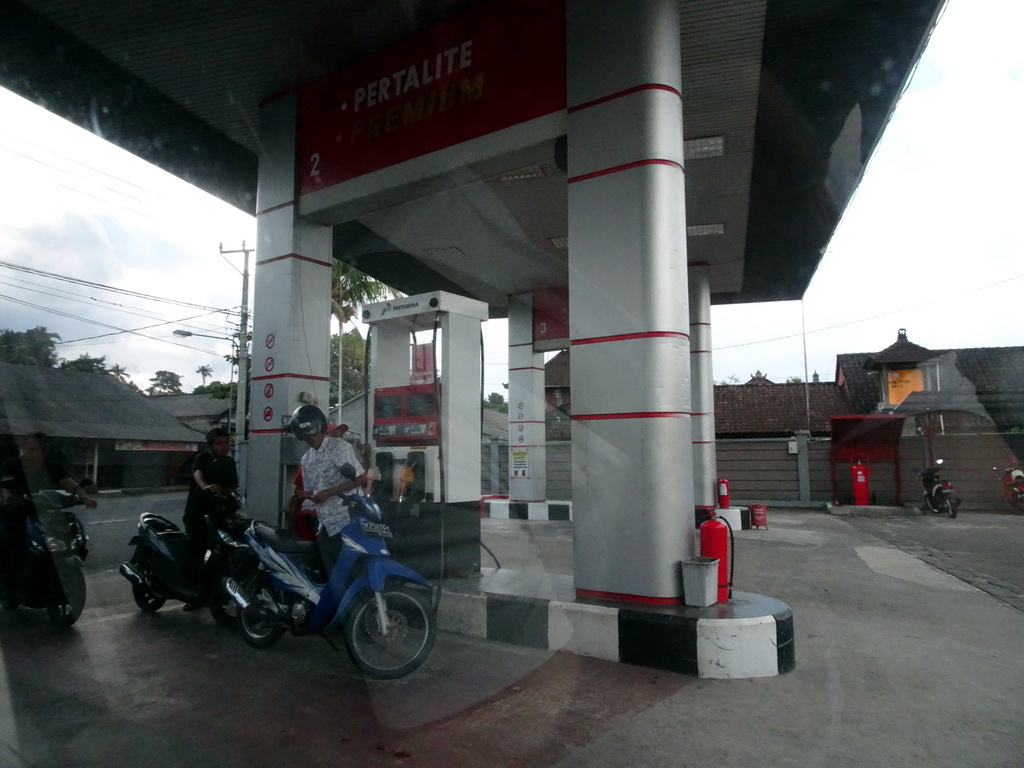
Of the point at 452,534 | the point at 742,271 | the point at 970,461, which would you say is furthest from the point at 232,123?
the point at 970,461

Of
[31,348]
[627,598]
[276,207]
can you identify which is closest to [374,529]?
[627,598]

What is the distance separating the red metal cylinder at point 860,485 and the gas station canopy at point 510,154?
7536 millimetres

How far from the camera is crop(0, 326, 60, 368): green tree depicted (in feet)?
57.0

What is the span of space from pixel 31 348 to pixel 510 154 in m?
18.9

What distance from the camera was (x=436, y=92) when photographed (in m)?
6.02

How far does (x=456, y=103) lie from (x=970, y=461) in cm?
1535

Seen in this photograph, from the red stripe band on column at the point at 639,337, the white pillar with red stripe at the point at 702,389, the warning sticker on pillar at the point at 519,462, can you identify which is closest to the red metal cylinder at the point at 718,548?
the red stripe band on column at the point at 639,337

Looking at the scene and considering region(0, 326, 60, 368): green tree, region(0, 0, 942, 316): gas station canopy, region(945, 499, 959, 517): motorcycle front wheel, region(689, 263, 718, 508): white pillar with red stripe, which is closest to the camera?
region(0, 0, 942, 316): gas station canopy

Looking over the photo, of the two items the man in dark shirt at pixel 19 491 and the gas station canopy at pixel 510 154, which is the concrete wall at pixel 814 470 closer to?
the gas station canopy at pixel 510 154

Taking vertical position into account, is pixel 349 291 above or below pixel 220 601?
above

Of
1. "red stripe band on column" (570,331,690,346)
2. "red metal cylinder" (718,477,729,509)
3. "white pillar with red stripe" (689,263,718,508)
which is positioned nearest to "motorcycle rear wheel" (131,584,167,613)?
"red stripe band on column" (570,331,690,346)

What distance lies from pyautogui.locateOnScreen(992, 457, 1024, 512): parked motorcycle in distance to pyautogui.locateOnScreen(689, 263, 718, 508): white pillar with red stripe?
7514 mm

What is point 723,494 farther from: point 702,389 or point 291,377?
point 291,377

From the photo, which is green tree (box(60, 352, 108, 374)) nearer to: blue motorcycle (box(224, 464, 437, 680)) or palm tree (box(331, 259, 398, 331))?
palm tree (box(331, 259, 398, 331))
